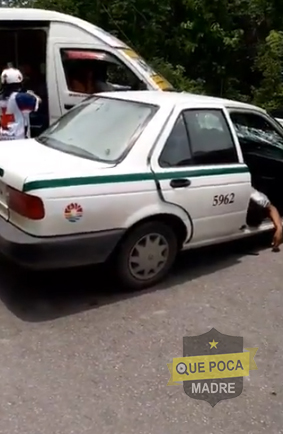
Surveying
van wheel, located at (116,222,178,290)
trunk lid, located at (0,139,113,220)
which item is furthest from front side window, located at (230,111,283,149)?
trunk lid, located at (0,139,113,220)

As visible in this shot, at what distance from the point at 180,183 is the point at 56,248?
3.83ft

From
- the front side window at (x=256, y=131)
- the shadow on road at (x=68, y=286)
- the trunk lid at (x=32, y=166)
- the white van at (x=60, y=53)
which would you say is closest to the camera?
the trunk lid at (x=32, y=166)

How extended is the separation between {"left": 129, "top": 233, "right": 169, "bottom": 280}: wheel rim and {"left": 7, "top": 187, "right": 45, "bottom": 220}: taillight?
0.87m

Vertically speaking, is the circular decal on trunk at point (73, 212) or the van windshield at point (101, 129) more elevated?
the van windshield at point (101, 129)

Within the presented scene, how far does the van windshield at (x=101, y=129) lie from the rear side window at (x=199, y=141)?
273 mm

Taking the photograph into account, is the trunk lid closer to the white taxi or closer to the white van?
the white taxi

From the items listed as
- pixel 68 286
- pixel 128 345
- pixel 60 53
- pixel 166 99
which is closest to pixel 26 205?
pixel 68 286

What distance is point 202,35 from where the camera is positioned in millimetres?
12266

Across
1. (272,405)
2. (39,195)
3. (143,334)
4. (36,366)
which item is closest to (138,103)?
(39,195)

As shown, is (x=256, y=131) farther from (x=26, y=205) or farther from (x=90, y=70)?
(x=90, y=70)

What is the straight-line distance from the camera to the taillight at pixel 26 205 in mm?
4009

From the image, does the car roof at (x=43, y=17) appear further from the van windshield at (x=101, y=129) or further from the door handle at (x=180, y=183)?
the door handle at (x=180, y=183)

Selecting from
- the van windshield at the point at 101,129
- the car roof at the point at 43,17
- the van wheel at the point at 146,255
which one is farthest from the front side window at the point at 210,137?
the car roof at the point at 43,17

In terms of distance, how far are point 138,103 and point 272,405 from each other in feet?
8.77
